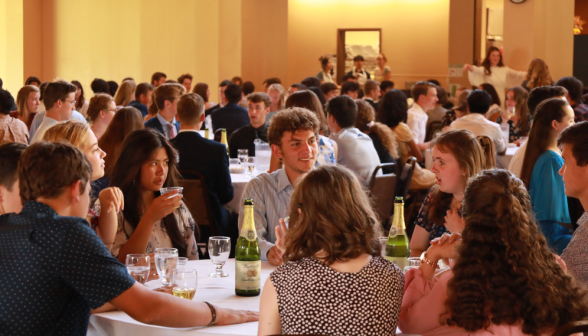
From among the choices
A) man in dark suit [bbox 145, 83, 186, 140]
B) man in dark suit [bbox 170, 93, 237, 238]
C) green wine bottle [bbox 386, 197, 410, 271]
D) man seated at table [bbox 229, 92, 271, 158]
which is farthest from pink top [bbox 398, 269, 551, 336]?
man in dark suit [bbox 145, 83, 186, 140]

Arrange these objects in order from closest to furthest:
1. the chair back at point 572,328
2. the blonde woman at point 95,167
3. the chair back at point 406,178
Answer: the chair back at point 572,328, the blonde woman at point 95,167, the chair back at point 406,178

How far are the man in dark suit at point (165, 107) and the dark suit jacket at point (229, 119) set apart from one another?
1.21 meters

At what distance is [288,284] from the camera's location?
1.71 m

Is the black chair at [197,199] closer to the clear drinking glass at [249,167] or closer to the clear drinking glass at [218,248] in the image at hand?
the clear drinking glass at [249,167]

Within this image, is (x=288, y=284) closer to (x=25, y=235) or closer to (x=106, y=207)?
(x=25, y=235)

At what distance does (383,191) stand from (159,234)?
2.37 m

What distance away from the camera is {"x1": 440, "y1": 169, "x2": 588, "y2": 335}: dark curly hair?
1.70m

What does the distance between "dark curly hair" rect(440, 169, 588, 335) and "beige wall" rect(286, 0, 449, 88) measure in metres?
14.4

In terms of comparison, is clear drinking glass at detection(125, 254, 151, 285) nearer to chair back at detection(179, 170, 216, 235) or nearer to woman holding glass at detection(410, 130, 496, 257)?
woman holding glass at detection(410, 130, 496, 257)

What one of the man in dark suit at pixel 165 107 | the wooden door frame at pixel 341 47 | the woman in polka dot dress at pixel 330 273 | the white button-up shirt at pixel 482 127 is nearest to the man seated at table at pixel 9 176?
the woman in polka dot dress at pixel 330 273

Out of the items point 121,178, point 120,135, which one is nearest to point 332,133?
point 120,135

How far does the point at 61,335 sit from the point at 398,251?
1202mm

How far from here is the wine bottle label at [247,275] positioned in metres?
2.20

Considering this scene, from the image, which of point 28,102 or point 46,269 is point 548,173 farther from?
point 28,102
